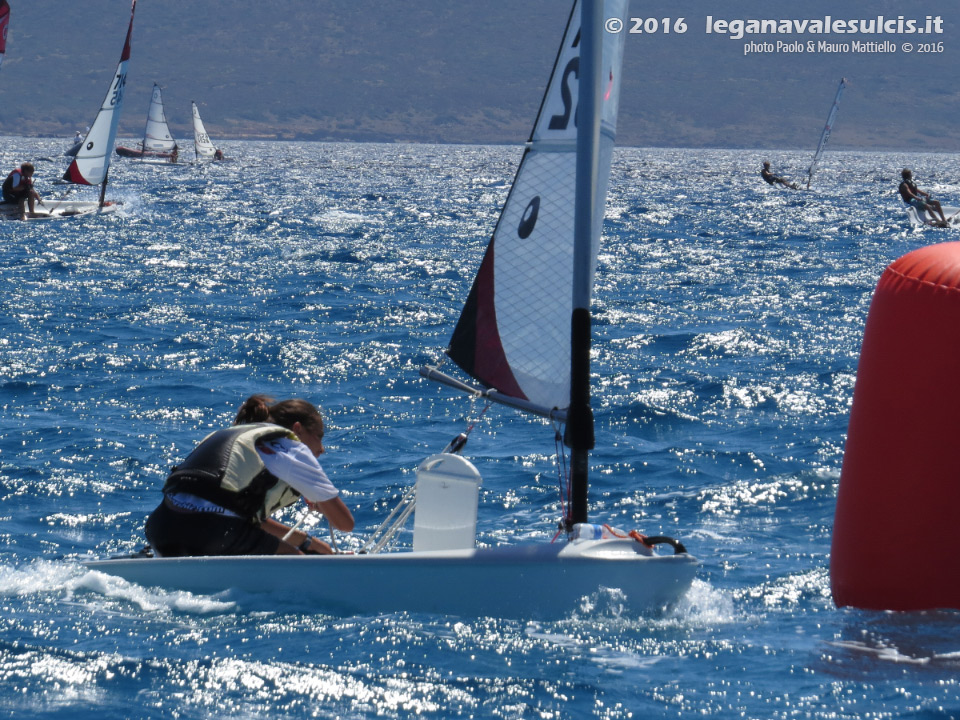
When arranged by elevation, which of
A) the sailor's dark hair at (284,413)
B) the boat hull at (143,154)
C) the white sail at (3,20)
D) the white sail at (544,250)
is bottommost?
the sailor's dark hair at (284,413)

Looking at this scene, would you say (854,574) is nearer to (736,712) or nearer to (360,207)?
(736,712)

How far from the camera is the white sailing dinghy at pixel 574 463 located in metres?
4.82

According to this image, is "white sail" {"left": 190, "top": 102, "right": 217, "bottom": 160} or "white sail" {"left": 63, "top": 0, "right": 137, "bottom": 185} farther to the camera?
"white sail" {"left": 190, "top": 102, "right": 217, "bottom": 160}

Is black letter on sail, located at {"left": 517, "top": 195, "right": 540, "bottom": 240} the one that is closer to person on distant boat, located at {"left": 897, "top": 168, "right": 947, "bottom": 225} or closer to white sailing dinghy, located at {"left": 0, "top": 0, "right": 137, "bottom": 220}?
white sailing dinghy, located at {"left": 0, "top": 0, "right": 137, "bottom": 220}

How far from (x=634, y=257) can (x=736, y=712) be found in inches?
664

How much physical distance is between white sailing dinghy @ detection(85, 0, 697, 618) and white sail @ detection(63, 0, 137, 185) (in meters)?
20.6

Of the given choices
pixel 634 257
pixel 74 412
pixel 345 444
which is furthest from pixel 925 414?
pixel 634 257

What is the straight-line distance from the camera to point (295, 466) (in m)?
4.83

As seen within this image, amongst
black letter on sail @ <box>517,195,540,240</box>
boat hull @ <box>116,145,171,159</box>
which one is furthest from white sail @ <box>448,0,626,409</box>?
boat hull @ <box>116,145,171,159</box>

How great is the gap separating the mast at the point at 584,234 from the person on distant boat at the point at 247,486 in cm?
90

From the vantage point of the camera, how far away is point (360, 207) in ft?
107

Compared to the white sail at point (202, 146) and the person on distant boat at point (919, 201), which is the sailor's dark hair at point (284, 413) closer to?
the person on distant boat at point (919, 201)

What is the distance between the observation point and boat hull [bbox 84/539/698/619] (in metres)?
4.80

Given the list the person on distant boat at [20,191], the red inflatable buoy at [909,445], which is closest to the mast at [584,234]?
the red inflatable buoy at [909,445]
